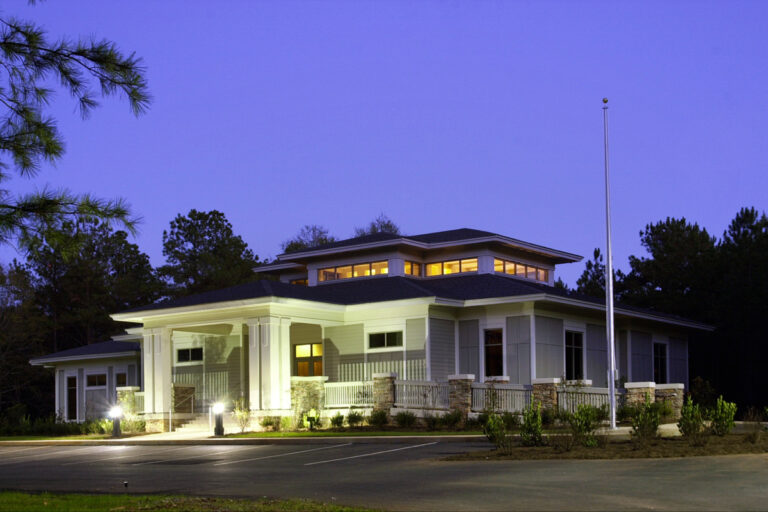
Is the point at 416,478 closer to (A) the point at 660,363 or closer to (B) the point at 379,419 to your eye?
(B) the point at 379,419

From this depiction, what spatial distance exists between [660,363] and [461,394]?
15450 millimetres

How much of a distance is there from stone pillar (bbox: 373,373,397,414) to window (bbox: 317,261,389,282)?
8616 mm

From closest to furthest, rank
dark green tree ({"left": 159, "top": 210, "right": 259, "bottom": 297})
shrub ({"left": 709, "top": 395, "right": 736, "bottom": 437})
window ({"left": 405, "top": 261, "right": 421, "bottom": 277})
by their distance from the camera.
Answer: shrub ({"left": 709, "top": 395, "right": 736, "bottom": 437}), window ({"left": 405, "top": 261, "right": 421, "bottom": 277}), dark green tree ({"left": 159, "top": 210, "right": 259, "bottom": 297})

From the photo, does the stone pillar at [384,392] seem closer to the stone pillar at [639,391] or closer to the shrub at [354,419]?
the shrub at [354,419]

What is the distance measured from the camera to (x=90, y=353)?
134ft

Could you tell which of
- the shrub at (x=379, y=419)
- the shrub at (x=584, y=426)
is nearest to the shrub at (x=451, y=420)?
the shrub at (x=379, y=419)

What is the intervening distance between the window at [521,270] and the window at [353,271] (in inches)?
177

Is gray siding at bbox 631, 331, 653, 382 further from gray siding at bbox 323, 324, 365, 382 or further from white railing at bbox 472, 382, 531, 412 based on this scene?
white railing at bbox 472, 382, 531, 412

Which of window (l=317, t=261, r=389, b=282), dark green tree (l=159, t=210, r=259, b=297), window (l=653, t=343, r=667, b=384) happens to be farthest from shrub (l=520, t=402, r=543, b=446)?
dark green tree (l=159, t=210, r=259, b=297)

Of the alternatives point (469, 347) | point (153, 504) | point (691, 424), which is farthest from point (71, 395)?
point (153, 504)

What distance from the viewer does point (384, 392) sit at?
26750 mm

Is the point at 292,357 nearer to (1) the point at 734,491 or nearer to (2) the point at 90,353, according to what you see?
(2) the point at 90,353

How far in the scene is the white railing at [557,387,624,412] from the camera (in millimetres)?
24078

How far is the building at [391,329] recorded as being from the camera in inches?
1148
